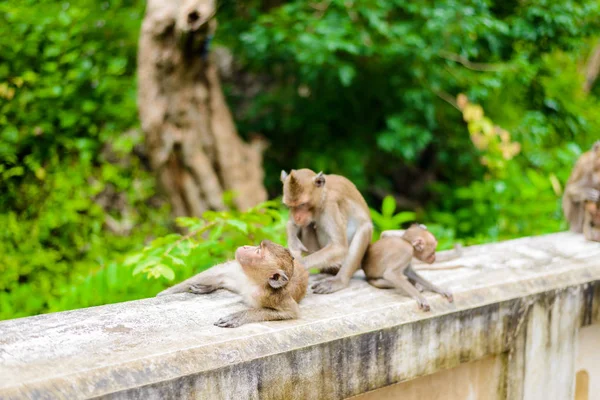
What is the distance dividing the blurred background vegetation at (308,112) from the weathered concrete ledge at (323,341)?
197 cm

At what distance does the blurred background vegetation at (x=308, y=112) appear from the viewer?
571 centimetres

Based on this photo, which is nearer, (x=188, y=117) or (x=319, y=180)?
(x=319, y=180)

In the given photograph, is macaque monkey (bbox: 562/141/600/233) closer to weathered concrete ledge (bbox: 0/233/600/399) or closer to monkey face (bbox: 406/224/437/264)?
weathered concrete ledge (bbox: 0/233/600/399)

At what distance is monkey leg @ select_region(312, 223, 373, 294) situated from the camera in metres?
2.93

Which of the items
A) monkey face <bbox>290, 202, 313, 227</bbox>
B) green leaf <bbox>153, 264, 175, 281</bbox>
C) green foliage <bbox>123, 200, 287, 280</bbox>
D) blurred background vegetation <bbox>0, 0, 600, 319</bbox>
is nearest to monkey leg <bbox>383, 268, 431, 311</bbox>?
monkey face <bbox>290, 202, 313, 227</bbox>

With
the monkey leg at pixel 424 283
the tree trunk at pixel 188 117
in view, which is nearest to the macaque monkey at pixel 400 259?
the monkey leg at pixel 424 283

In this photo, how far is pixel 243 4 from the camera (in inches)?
274

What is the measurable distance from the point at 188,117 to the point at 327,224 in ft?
10.2

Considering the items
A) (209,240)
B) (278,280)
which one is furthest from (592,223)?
(278,280)

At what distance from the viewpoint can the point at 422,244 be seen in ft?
9.94

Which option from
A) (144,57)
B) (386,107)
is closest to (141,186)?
(144,57)

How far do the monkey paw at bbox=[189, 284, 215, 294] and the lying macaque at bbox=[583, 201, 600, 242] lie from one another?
2.38m

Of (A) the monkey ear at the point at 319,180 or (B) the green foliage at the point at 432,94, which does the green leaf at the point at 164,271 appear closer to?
(A) the monkey ear at the point at 319,180

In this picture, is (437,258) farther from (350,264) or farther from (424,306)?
(424,306)
